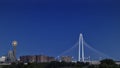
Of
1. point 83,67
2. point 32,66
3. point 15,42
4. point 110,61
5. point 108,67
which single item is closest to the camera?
point 15,42

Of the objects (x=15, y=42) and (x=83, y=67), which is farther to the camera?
(x=83, y=67)

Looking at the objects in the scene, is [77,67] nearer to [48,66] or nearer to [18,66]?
[48,66]

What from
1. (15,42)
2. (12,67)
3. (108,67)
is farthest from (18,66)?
(15,42)

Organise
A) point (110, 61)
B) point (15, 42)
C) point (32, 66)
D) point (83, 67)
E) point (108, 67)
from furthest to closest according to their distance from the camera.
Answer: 1. point (110, 61)
2. point (83, 67)
3. point (32, 66)
4. point (108, 67)
5. point (15, 42)

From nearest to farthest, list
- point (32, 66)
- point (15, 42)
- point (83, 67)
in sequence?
1. point (15, 42)
2. point (32, 66)
3. point (83, 67)

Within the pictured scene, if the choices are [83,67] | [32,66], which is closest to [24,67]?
[32,66]

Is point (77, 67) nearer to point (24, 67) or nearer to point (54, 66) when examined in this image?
point (54, 66)

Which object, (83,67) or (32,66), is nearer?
(32,66)

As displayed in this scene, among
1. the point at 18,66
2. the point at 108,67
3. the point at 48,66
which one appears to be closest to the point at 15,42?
the point at 108,67

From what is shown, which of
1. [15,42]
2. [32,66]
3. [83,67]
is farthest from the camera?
[83,67]
